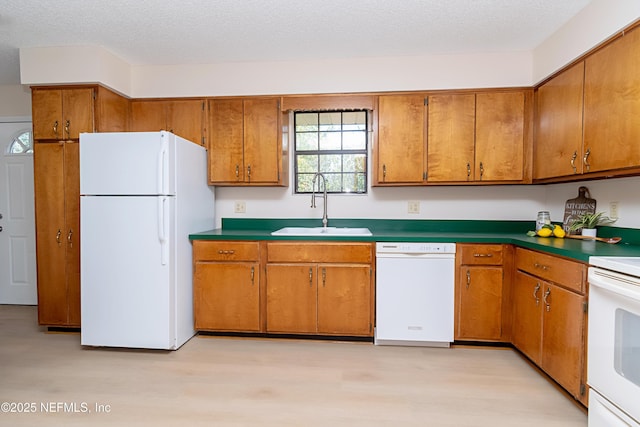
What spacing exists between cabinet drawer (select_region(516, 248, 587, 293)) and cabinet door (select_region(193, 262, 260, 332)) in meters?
1.96

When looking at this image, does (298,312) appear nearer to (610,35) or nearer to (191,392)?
(191,392)

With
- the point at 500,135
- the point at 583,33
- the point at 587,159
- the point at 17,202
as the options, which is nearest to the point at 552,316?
the point at 587,159

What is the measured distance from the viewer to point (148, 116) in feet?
10.2

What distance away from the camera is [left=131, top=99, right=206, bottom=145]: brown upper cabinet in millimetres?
3070

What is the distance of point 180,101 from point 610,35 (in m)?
3.13

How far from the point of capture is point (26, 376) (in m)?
2.19

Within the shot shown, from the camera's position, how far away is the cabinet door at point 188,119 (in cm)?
307

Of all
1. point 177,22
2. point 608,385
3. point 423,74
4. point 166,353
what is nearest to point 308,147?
point 423,74

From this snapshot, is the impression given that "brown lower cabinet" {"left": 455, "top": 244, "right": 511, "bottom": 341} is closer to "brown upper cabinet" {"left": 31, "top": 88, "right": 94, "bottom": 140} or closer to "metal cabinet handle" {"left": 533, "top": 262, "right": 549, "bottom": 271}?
"metal cabinet handle" {"left": 533, "top": 262, "right": 549, "bottom": 271}

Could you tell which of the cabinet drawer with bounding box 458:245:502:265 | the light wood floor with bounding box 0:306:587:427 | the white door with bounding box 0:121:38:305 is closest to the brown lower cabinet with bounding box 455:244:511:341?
the cabinet drawer with bounding box 458:245:502:265

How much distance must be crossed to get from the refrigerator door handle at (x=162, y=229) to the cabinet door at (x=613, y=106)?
279 cm

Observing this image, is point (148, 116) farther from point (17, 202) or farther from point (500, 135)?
point (500, 135)

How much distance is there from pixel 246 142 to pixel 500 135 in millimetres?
2156

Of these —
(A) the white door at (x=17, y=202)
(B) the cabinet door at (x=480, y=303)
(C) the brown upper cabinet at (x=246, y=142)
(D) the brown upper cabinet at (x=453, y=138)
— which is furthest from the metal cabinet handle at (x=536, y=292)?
(A) the white door at (x=17, y=202)
